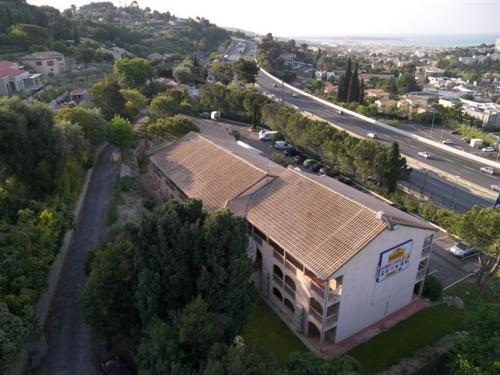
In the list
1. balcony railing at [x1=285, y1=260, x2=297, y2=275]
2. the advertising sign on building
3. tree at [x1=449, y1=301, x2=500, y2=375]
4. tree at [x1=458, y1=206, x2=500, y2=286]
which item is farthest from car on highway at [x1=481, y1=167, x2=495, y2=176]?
balcony railing at [x1=285, y1=260, x2=297, y2=275]

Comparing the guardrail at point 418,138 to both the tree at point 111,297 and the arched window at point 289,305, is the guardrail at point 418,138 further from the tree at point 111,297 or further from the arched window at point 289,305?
the tree at point 111,297

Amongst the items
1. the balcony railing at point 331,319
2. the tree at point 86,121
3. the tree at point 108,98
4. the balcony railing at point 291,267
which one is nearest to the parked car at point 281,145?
the tree at point 108,98

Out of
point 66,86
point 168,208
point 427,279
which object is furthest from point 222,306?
point 66,86

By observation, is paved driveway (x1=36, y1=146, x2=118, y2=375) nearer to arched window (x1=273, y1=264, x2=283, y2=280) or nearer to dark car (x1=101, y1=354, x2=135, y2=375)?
dark car (x1=101, y1=354, x2=135, y2=375)

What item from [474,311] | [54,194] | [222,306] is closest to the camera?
[222,306]

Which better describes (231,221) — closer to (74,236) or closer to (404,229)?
(404,229)
